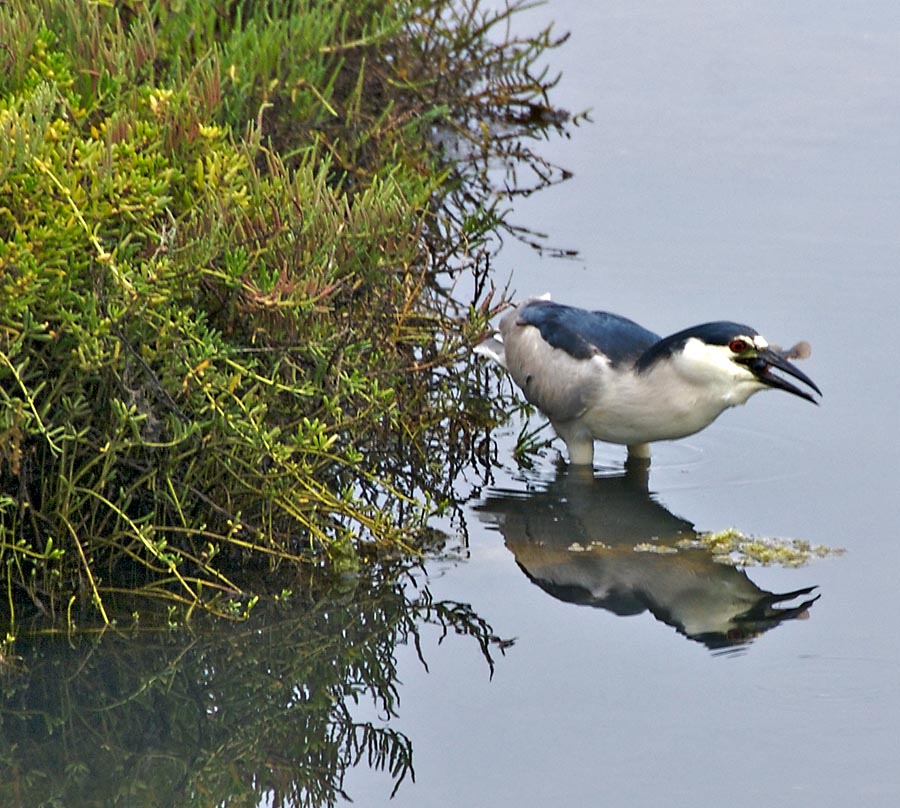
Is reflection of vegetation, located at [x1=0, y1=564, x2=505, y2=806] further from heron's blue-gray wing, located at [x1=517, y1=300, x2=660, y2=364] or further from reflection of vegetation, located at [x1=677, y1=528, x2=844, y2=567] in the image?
heron's blue-gray wing, located at [x1=517, y1=300, x2=660, y2=364]

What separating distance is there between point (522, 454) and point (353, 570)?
1369 mm

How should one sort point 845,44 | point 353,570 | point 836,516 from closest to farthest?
point 353,570 < point 836,516 < point 845,44

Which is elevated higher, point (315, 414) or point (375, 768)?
point (315, 414)

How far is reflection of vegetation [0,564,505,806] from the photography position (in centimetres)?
436

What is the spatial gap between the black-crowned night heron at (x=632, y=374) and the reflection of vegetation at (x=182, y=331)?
674mm

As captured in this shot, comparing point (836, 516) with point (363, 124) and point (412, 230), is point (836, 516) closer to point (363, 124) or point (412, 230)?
point (412, 230)

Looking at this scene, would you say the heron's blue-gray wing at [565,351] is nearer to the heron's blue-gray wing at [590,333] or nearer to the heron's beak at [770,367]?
the heron's blue-gray wing at [590,333]

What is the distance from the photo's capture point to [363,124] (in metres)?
7.51

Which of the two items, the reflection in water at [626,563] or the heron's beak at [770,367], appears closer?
the reflection in water at [626,563]

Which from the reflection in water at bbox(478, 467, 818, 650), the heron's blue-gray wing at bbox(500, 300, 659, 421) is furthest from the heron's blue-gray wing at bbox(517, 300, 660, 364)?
the reflection in water at bbox(478, 467, 818, 650)

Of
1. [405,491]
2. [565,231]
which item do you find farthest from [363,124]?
[405,491]

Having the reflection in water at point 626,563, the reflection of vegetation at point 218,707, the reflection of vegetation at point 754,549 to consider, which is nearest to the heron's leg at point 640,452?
the reflection in water at point 626,563

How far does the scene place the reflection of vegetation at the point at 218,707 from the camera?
4.36 meters

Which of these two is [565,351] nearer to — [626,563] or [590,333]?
[590,333]
